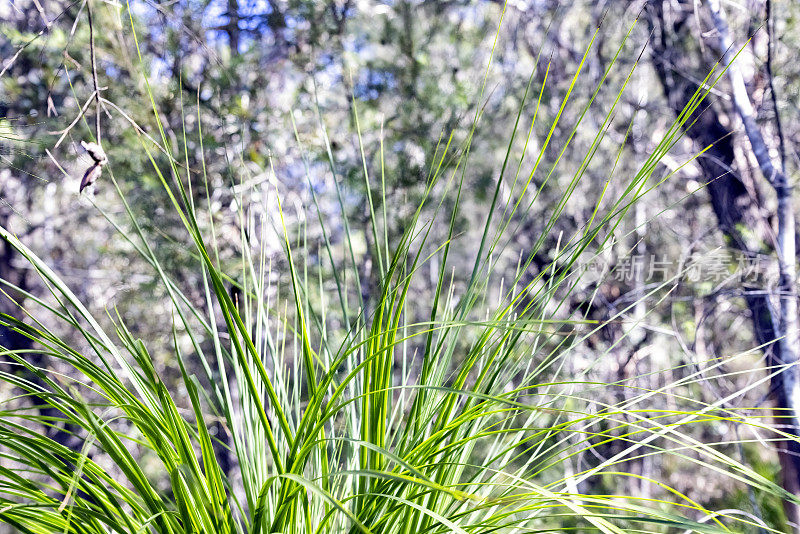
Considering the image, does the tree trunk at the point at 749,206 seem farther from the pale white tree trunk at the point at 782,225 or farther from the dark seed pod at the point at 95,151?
the dark seed pod at the point at 95,151

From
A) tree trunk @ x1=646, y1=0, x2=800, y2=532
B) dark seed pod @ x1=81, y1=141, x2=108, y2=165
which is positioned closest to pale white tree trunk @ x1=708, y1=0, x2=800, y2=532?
tree trunk @ x1=646, y1=0, x2=800, y2=532

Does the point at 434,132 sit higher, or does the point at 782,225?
the point at 434,132

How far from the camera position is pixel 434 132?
9.69 feet

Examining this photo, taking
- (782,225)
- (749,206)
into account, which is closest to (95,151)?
(782,225)

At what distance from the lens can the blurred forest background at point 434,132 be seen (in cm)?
224

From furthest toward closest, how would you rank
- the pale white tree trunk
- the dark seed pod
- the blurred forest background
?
the blurred forest background < the pale white tree trunk < the dark seed pod

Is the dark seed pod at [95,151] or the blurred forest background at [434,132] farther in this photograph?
the blurred forest background at [434,132]

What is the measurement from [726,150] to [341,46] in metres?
1.76

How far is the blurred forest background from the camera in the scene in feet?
7.34

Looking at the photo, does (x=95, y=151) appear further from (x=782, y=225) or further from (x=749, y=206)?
(x=749, y=206)

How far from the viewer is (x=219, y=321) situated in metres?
2.87

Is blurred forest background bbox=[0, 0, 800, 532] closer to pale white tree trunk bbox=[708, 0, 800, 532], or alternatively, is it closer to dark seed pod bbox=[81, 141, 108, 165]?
pale white tree trunk bbox=[708, 0, 800, 532]

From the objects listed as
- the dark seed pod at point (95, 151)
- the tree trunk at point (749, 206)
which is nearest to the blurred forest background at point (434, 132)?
the tree trunk at point (749, 206)

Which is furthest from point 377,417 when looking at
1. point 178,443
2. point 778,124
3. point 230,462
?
point 230,462
